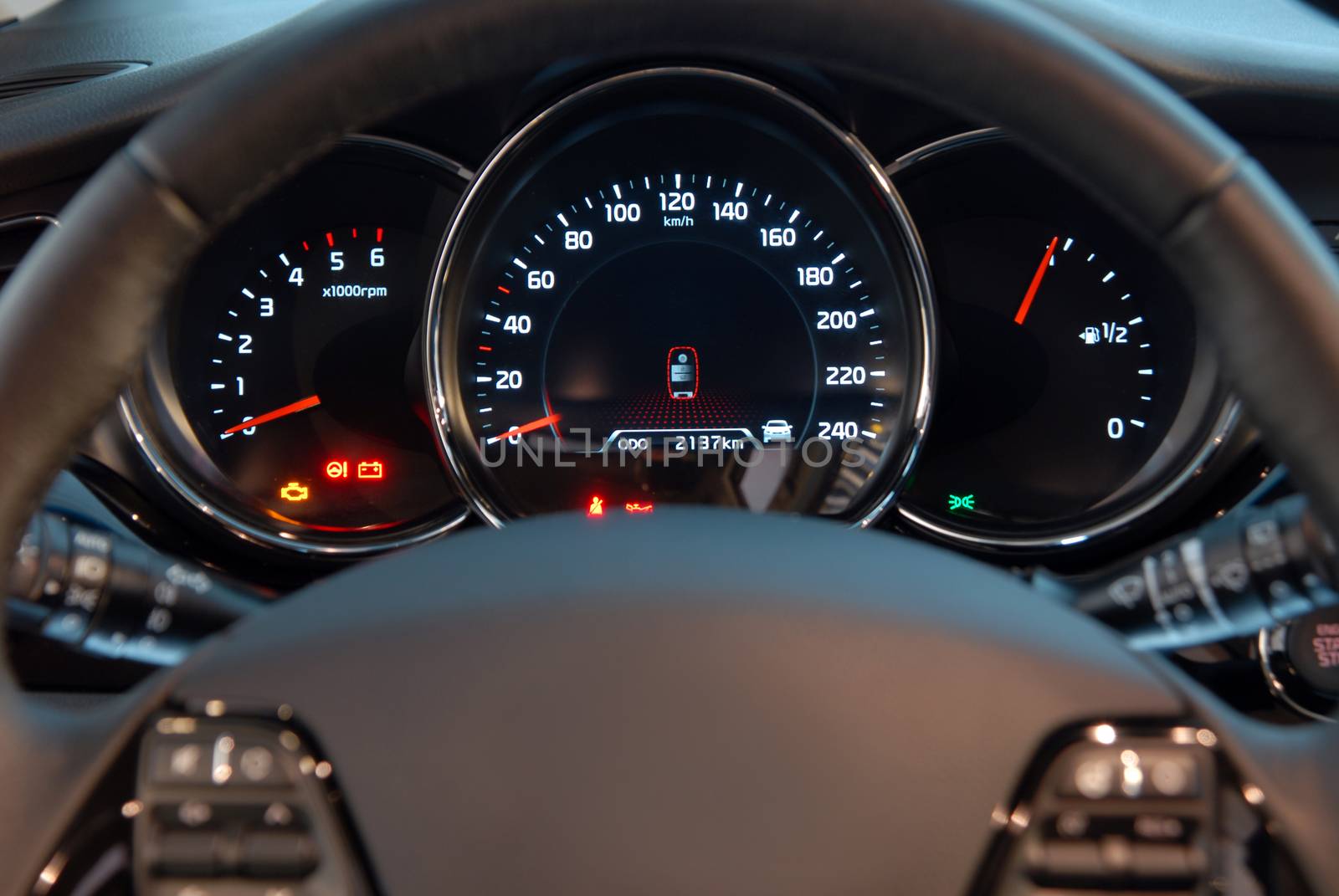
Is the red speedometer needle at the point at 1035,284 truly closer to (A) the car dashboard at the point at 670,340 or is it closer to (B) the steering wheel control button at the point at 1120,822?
(A) the car dashboard at the point at 670,340

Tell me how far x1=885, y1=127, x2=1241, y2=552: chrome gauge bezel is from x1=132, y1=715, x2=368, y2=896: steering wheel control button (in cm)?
162

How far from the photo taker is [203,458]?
2.38m

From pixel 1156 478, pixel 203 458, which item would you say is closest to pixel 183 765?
pixel 203 458

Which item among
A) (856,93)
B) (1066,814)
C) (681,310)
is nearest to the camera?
(1066,814)

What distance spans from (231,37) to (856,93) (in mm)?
1034

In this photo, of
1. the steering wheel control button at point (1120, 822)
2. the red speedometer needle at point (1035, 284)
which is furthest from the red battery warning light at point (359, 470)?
Answer: the steering wheel control button at point (1120, 822)

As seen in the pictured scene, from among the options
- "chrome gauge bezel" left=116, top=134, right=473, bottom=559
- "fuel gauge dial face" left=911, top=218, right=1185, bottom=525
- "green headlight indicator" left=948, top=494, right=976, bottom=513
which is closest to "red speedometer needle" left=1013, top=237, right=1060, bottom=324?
"fuel gauge dial face" left=911, top=218, right=1185, bottom=525

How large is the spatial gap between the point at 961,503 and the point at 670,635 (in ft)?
5.44

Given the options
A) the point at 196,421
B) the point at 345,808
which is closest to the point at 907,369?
the point at 196,421

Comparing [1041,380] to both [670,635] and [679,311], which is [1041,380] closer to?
[679,311]

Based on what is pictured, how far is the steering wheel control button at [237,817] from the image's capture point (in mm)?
866

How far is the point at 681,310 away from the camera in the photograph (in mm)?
2488

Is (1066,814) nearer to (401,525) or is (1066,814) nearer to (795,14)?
(795,14)

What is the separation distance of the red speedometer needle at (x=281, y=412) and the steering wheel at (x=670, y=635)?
1.57m
